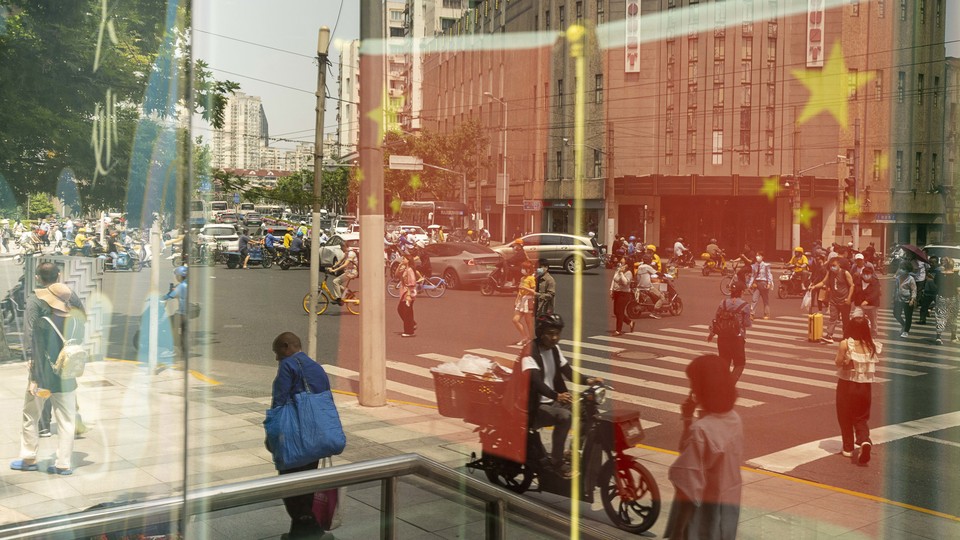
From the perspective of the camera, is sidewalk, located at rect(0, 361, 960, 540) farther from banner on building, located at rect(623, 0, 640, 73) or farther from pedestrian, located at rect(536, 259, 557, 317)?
banner on building, located at rect(623, 0, 640, 73)

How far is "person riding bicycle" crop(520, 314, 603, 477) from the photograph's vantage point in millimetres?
1967

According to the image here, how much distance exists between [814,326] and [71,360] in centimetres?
251

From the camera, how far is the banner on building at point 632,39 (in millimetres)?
1196

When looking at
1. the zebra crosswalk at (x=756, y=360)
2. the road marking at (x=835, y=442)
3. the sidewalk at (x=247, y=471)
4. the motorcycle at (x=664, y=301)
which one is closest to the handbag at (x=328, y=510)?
the sidewalk at (x=247, y=471)

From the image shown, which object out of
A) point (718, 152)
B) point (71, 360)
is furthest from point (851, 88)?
point (71, 360)

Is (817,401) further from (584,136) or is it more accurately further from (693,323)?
(584,136)

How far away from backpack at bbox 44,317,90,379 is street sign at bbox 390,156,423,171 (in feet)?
5.27

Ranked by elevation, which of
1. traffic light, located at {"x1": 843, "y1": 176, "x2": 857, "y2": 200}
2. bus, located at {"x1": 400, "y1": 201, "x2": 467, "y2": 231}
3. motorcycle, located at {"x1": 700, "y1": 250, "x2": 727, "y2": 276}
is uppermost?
traffic light, located at {"x1": 843, "y1": 176, "x2": 857, "y2": 200}

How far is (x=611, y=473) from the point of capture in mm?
2174

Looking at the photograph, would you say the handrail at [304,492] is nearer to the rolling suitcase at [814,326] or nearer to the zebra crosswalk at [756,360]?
the zebra crosswalk at [756,360]

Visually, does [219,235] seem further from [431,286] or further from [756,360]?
[756,360]

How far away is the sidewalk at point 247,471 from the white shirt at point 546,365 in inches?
10.3

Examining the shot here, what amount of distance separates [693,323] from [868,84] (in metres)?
0.41

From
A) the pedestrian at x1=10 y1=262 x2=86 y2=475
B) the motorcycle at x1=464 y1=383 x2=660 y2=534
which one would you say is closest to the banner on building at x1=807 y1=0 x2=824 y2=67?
the motorcycle at x1=464 y1=383 x2=660 y2=534
